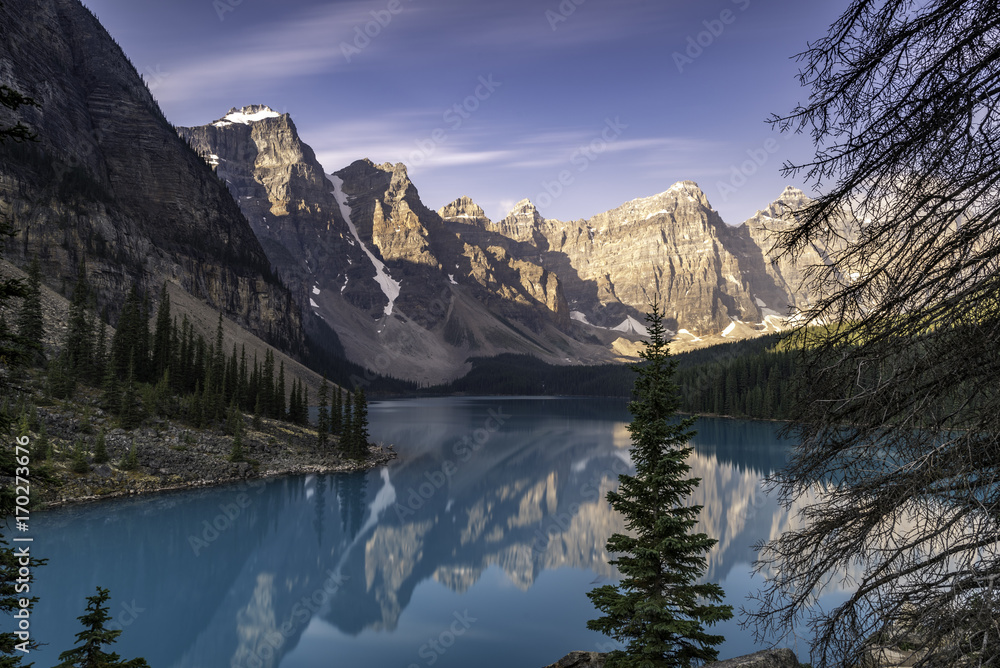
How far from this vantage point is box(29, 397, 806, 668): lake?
20.8m

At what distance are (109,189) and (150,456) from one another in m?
89.6

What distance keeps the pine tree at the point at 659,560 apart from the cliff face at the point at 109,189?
87.0 meters

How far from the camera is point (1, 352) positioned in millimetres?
6973

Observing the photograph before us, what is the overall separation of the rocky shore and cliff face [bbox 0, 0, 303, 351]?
156 feet

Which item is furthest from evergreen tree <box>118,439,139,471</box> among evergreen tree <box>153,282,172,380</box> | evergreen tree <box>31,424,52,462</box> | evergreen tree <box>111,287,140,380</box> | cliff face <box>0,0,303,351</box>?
cliff face <box>0,0,303,351</box>

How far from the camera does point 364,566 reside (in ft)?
101

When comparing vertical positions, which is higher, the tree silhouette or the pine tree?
the tree silhouette

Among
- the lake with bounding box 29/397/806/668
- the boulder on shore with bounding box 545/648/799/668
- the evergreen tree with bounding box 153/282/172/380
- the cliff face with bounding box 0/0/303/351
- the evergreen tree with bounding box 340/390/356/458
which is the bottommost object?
the lake with bounding box 29/397/806/668

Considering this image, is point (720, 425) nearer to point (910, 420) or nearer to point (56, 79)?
point (910, 420)

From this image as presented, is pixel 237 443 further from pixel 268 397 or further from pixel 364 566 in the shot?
pixel 364 566

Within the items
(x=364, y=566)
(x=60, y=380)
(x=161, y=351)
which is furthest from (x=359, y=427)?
(x=364, y=566)

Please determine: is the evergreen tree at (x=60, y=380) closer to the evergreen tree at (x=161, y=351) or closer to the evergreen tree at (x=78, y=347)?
the evergreen tree at (x=78, y=347)

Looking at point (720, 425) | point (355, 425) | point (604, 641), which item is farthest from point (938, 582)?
point (720, 425)

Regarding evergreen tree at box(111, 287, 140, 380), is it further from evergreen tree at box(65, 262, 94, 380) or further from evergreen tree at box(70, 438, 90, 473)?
evergreen tree at box(70, 438, 90, 473)
